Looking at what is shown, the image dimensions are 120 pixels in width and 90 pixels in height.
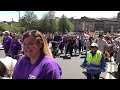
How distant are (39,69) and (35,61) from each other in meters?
0.11

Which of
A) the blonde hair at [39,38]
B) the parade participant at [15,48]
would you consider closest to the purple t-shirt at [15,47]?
the parade participant at [15,48]

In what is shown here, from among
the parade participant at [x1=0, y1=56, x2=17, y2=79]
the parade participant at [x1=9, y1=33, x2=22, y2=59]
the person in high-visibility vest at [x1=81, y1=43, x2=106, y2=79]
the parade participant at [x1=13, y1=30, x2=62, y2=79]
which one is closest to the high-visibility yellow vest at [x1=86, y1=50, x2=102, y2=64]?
the person in high-visibility vest at [x1=81, y1=43, x2=106, y2=79]

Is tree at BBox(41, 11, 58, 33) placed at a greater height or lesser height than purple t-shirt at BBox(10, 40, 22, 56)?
greater

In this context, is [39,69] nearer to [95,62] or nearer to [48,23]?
[95,62]

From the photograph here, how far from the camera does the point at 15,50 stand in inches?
331

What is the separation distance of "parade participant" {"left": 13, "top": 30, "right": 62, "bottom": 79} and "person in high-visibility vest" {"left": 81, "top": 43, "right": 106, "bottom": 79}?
11.4 ft

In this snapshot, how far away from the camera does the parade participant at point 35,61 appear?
5.77 feet

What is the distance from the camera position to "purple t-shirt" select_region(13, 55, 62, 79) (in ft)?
5.65

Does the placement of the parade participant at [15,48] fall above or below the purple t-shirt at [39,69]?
below

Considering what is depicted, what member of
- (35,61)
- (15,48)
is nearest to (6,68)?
(35,61)

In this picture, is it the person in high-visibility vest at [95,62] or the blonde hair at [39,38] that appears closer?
the blonde hair at [39,38]

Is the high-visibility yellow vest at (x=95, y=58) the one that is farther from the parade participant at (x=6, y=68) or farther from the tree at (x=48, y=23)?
the tree at (x=48, y=23)

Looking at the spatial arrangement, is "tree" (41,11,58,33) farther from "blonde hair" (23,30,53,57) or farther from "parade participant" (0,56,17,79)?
"blonde hair" (23,30,53,57)
